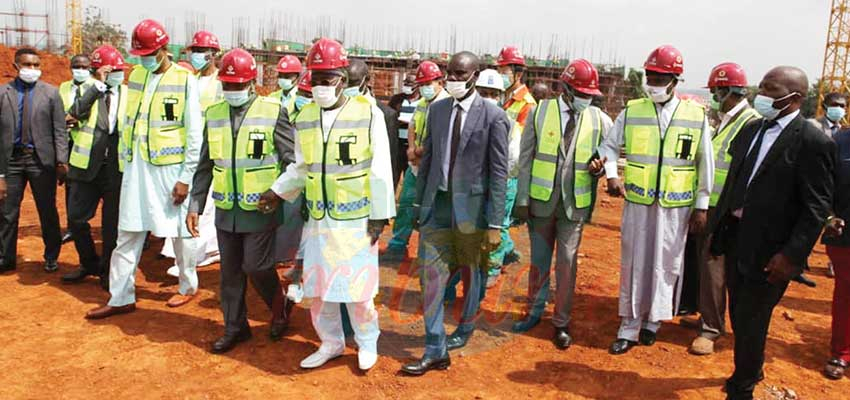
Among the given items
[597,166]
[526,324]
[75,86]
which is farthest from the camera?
[75,86]

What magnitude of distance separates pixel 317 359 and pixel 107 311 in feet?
6.94

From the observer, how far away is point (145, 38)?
5207 mm

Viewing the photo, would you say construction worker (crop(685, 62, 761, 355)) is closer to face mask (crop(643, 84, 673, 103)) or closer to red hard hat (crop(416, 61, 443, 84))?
face mask (crop(643, 84, 673, 103))

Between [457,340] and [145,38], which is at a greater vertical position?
[145,38]

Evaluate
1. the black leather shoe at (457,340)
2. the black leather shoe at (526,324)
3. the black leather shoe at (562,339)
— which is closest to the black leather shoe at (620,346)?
the black leather shoe at (562,339)

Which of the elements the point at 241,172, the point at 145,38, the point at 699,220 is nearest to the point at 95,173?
the point at 145,38

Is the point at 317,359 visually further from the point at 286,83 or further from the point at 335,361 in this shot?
the point at 286,83

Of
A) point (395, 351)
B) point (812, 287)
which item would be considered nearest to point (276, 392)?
point (395, 351)

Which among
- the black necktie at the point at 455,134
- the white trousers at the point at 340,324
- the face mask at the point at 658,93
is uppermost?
the face mask at the point at 658,93

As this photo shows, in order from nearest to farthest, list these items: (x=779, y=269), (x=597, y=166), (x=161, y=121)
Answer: (x=779, y=269)
(x=597, y=166)
(x=161, y=121)

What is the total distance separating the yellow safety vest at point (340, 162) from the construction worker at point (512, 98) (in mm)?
2613

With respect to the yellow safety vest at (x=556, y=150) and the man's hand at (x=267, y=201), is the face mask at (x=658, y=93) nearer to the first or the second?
the yellow safety vest at (x=556, y=150)

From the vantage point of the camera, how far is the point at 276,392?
4.22 metres

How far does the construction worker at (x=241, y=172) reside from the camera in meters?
4.67
